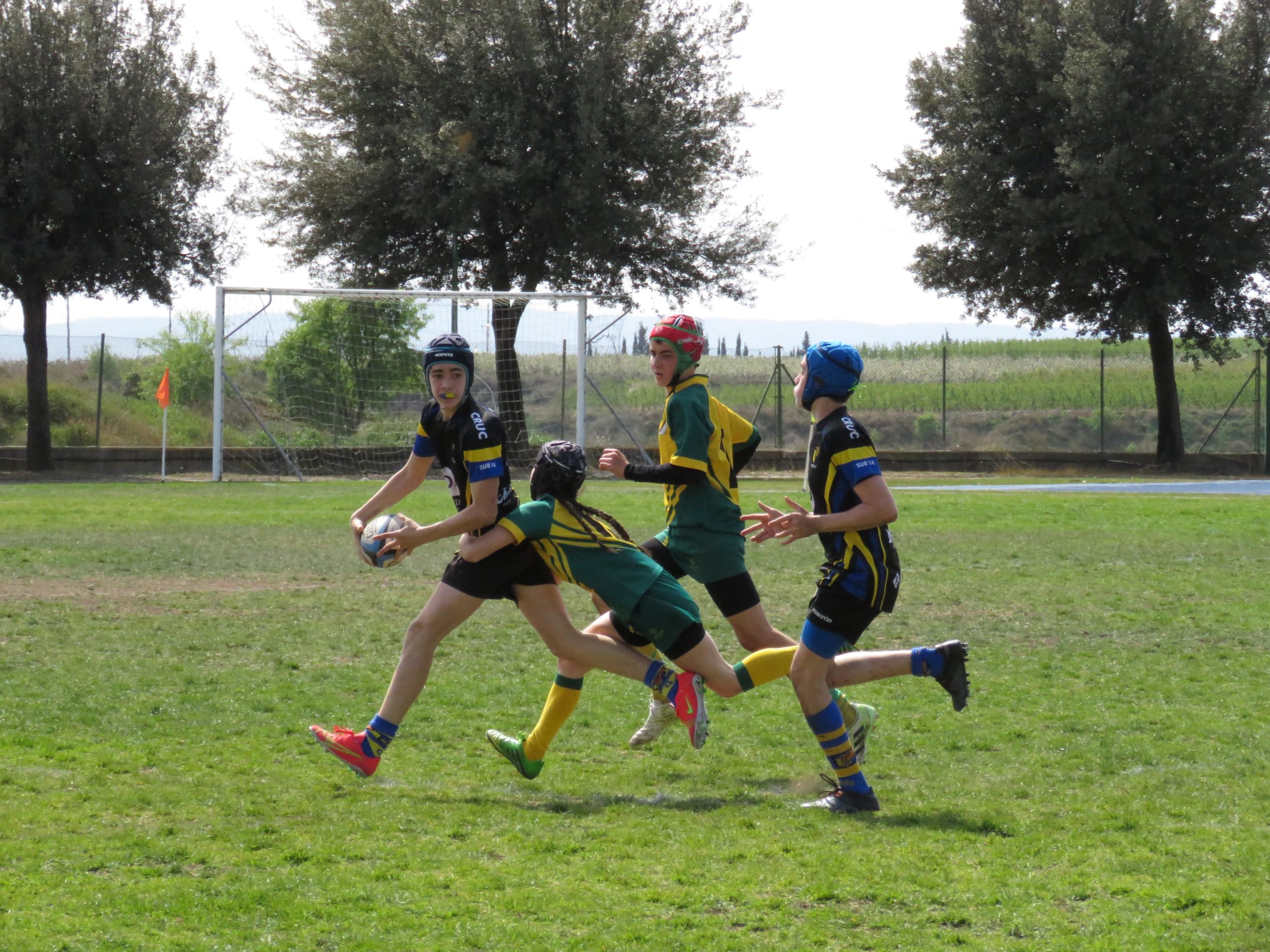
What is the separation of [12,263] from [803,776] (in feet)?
80.3

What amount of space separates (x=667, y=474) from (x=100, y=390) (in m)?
25.9

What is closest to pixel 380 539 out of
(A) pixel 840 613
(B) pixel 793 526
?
(B) pixel 793 526

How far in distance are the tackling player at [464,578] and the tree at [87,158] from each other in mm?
23316

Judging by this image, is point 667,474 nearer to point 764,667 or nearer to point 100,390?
point 764,667

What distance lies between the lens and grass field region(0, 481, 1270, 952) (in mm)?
3748

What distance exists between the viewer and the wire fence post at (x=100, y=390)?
28797 mm

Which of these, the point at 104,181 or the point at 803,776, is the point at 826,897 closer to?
the point at 803,776

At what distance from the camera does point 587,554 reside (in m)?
5.38

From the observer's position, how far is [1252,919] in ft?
12.2

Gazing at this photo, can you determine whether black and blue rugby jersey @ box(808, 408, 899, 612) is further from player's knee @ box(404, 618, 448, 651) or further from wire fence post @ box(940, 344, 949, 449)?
wire fence post @ box(940, 344, 949, 449)

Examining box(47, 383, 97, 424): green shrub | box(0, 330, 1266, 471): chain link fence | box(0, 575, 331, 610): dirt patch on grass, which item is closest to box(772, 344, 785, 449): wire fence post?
box(0, 330, 1266, 471): chain link fence

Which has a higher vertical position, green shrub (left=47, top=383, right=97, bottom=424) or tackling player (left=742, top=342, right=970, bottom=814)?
green shrub (left=47, top=383, right=97, bottom=424)

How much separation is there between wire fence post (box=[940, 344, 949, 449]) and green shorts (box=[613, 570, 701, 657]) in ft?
97.4

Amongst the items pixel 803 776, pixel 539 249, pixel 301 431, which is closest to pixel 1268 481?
pixel 539 249
